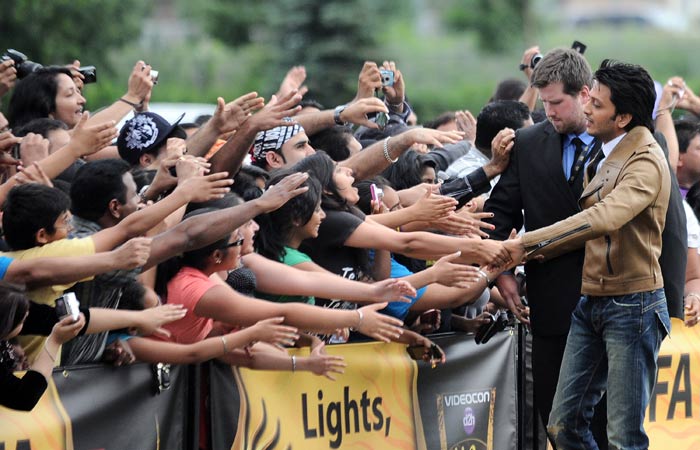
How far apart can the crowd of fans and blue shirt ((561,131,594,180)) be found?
18 centimetres

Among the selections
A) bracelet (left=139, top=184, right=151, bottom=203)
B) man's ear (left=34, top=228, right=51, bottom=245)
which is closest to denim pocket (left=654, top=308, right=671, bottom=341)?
bracelet (left=139, top=184, right=151, bottom=203)

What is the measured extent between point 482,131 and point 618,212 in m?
2.35

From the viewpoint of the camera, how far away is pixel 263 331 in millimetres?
5824

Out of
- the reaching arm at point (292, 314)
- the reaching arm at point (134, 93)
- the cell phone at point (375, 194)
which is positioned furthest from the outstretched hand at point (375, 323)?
the reaching arm at point (134, 93)

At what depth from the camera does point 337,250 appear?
270 inches

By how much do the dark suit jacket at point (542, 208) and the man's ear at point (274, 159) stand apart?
1.34m

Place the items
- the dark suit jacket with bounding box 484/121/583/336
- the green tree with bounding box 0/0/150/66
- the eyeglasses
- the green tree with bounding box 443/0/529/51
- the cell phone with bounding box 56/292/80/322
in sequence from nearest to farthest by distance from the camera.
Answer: the cell phone with bounding box 56/292/80/322 → the eyeglasses → the dark suit jacket with bounding box 484/121/583/336 → the green tree with bounding box 0/0/150/66 → the green tree with bounding box 443/0/529/51

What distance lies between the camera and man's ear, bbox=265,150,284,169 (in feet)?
24.9

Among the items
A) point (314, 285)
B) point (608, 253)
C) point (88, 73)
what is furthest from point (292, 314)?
point (88, 73)

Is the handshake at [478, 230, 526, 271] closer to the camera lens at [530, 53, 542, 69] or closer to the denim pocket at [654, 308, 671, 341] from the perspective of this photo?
the denim pocket at [654, 308, 671, 341]

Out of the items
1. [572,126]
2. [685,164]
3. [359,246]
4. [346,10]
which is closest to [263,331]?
[359,246]

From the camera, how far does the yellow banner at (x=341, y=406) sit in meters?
6.36

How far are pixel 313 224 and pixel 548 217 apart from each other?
4.40 feet

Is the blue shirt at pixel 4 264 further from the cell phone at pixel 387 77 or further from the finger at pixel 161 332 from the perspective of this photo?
the cell phone at pixel 387 77
